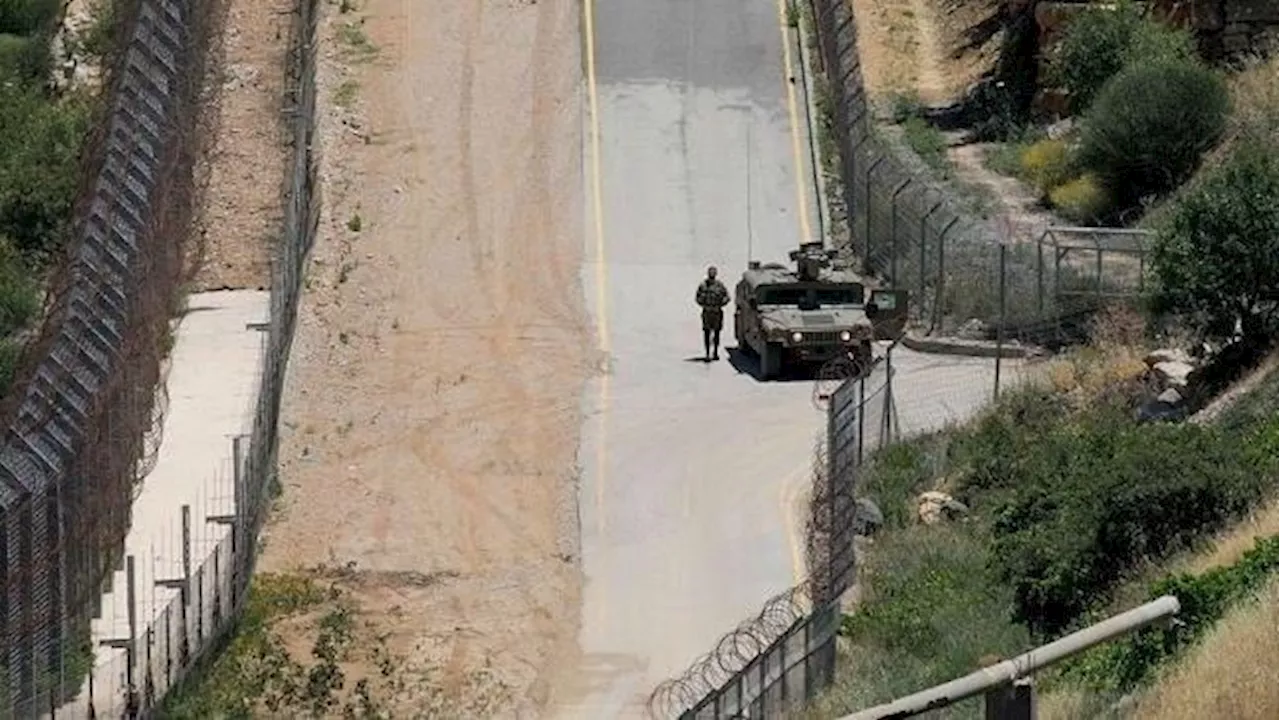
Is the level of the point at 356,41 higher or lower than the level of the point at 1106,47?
higher

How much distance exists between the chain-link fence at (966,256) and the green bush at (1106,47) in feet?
10.5

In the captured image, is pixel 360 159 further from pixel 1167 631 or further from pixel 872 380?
pixel 1167 631

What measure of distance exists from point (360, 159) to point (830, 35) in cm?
1015

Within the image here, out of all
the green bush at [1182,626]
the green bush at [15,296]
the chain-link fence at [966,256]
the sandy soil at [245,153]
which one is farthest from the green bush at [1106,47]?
the green bush at [1182,626]

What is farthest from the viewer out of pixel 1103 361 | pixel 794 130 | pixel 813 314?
pixel 794 130

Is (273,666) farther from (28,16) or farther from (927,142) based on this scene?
(28,16)

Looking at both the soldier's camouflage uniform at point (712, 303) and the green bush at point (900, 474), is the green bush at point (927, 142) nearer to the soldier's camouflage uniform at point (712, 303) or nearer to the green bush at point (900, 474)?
the soldier's camouflage uniform at point (712, 303)

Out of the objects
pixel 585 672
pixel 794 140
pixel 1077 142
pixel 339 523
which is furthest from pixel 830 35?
pixel 585 672

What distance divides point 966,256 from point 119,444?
15.1 m

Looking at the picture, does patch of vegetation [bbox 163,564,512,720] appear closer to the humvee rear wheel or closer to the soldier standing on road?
the humvee rear wheel

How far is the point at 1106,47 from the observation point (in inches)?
2247

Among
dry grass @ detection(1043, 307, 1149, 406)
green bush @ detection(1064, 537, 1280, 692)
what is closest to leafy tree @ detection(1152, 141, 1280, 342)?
dry grass @ detection(1043, 307, 1149, 406)

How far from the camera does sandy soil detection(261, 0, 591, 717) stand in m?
40.3

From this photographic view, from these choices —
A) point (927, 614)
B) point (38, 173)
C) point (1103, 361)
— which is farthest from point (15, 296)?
point (927, 614)
